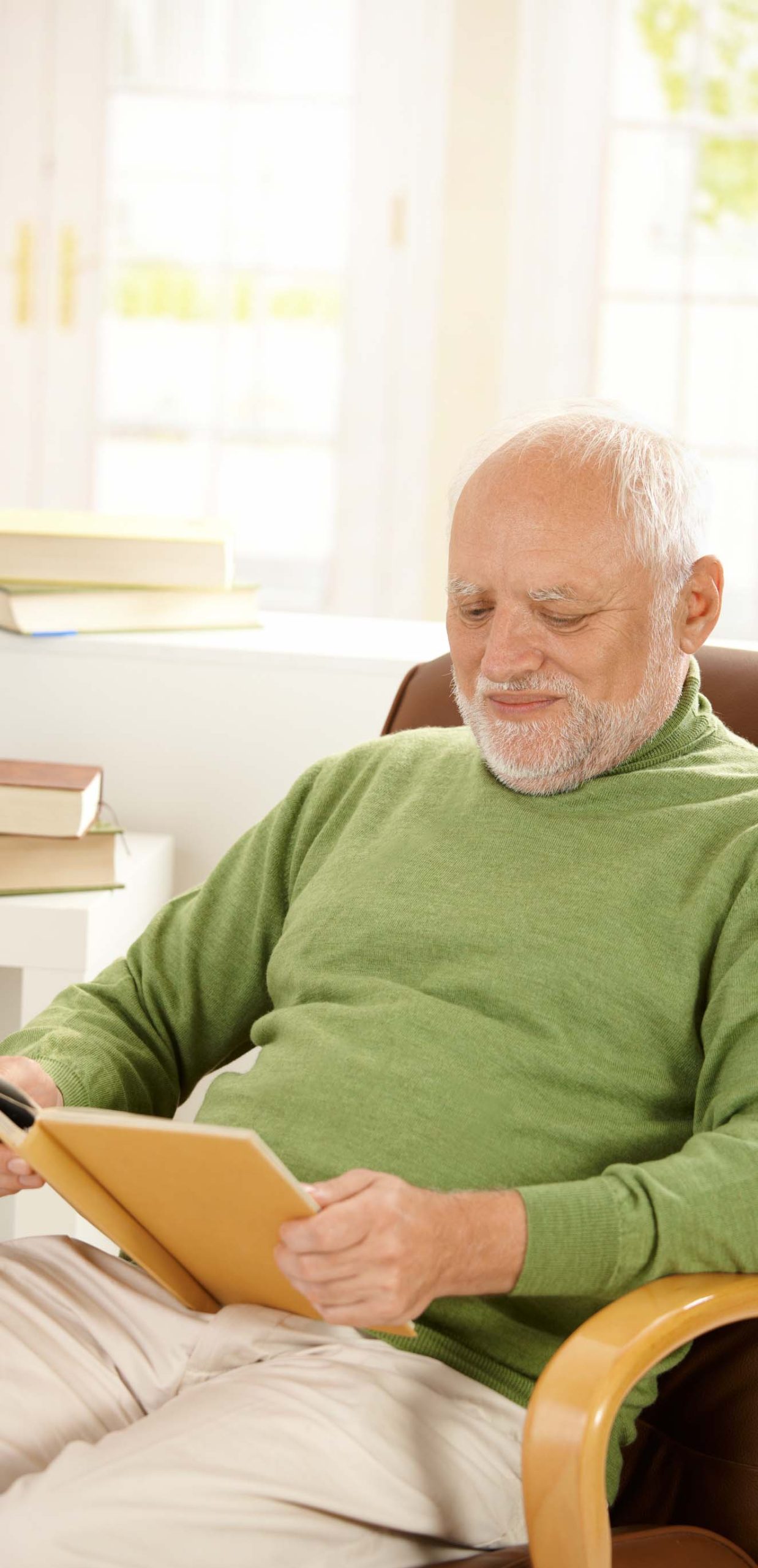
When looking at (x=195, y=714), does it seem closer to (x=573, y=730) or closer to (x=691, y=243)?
(x=573, y=730)

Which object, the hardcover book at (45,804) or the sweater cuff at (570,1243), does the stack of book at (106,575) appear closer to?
the hardcover book at (45,804)

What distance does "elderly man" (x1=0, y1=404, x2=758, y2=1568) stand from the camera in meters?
1.05

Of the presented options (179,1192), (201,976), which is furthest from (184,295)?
(179,1192)

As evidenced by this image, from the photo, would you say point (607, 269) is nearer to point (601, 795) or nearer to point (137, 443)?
point (137, 443)

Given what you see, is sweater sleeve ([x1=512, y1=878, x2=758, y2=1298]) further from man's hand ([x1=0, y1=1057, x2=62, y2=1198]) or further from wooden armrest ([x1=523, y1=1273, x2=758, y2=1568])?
man's hand ([x1=0, y1=1057, x2=62, y2=1198])

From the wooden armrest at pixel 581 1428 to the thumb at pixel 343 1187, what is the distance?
0.51 ft

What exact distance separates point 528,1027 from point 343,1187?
29 cm

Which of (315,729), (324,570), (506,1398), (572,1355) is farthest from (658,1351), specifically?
(324,570)

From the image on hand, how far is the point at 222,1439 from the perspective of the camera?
1.06 metres

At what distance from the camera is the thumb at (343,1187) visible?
1.04 meters

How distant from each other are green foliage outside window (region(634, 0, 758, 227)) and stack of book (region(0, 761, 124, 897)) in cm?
268

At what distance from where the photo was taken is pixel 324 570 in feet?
13.5

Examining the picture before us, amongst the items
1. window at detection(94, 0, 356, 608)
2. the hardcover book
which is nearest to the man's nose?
the hardcover book

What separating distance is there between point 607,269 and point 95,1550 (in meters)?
3.48
